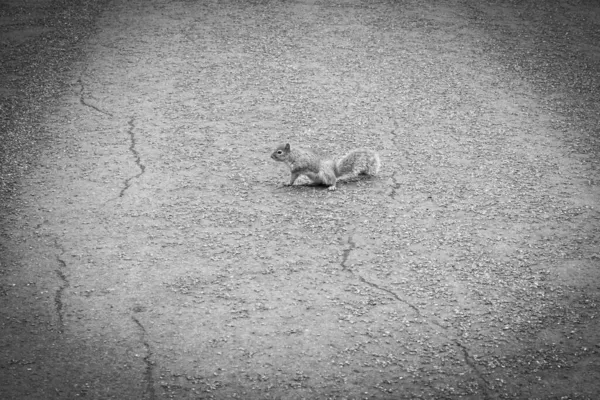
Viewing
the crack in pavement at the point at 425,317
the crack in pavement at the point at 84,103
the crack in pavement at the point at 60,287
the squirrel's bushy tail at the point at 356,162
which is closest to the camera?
the crack in pavement at the point at 425,317

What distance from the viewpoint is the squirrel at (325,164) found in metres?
5.33

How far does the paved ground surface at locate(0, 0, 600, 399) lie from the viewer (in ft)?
11.3

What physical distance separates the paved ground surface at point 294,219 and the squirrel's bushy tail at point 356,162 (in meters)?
0.14

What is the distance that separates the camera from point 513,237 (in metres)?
4.66

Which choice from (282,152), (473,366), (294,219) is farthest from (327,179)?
(473,366)

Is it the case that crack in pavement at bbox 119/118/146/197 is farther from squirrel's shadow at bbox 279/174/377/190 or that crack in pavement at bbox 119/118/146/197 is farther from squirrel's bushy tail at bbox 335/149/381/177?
squirrel's bushy tail at bbox 335/149/381/177

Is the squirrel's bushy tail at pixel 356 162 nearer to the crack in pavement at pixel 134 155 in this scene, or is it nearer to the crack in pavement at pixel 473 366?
the crack in pavement at pixel 134 155

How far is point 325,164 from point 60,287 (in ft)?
8.07

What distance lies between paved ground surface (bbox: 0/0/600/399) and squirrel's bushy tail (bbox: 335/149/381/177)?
14 cm

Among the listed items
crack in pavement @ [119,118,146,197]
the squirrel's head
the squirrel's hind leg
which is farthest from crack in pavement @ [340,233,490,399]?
crack in pavement @ [119,118,146,197]

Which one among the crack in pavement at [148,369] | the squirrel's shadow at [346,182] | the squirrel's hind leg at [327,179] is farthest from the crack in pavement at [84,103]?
the crack in pavement at [148,369]

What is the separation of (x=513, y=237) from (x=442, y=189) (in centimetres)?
90

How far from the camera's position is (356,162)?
5426 millimetres

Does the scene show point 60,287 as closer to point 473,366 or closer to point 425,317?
point 425,317
